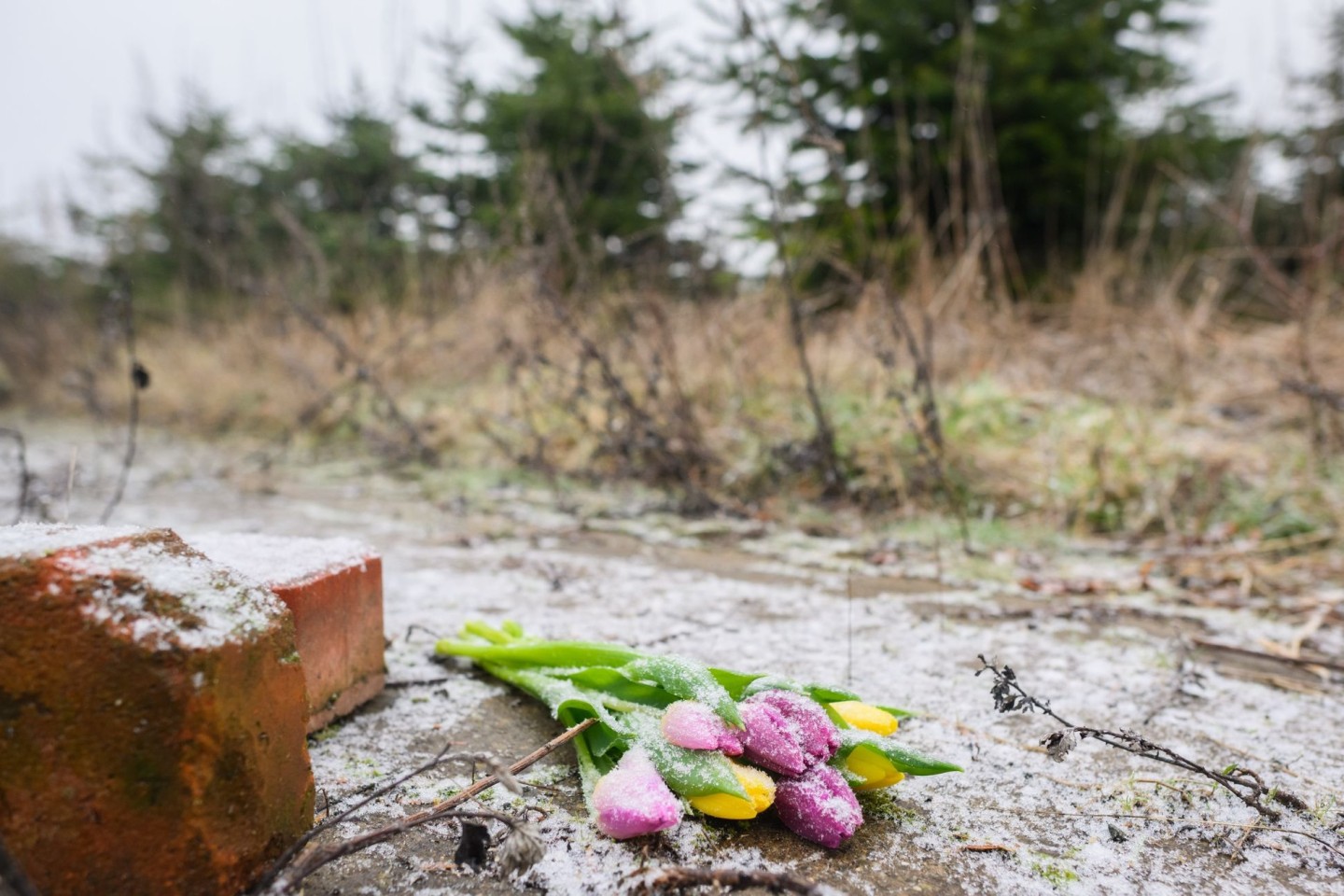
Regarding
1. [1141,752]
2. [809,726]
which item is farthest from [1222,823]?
[809,726]

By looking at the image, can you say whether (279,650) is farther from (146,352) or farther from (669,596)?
(146,352)

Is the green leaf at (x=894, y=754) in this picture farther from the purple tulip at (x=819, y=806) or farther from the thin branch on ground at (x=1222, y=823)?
the thin branch on ground at (x=1222, y=823)

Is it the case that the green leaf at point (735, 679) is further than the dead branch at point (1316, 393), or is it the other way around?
the dead branch at point (1316, 393)

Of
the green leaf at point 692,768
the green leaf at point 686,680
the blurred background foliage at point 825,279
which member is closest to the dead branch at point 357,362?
the blurred background foliage at point 825,279

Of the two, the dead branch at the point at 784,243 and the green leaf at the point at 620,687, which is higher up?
the dead branch at the point at 784,243

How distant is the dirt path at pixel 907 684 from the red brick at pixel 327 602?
54mm

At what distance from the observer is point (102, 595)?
723 millimetres

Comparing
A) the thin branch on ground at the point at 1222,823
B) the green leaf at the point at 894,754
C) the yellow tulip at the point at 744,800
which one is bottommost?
the thin branch on ground at the point at 1222,823

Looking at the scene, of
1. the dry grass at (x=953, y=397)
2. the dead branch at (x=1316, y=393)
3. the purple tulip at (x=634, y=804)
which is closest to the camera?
the purple tulip at (x=634, y=804)

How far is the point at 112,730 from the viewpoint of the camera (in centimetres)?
70

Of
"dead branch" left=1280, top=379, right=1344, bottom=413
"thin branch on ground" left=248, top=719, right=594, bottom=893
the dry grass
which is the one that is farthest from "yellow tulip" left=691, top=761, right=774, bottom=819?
"dead branch" left=1280, top=379, right=1344, bottom=413

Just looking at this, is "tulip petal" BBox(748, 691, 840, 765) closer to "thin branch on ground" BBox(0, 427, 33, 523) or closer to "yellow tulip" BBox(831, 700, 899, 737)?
"yellow tulip" BBox(831, 700, 899, 737)

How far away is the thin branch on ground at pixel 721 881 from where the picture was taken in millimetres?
743

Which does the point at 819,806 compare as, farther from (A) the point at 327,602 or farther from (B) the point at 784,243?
(B) the point at 784,243
